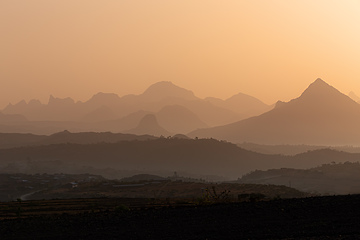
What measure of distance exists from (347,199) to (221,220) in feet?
42.0

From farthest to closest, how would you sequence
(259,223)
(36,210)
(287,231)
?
(36,210) → (259,223) → (287,231)

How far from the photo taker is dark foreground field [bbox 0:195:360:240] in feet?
110

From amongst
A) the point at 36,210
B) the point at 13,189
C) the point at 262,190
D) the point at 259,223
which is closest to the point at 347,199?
the point at 259,223

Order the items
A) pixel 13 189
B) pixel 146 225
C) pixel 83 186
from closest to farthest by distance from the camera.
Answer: pixel 146 225, pixel 83 186, pixel 13 189

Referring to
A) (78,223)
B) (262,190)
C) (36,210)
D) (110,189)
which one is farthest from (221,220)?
(110,189)

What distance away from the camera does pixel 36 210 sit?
6288cm

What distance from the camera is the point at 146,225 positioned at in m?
39.3

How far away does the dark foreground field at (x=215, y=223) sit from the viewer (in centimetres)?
3356

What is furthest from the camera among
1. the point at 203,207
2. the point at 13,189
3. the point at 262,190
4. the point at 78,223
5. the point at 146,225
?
the point at 13,189

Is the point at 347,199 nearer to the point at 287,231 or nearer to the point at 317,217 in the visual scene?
the point at 317,217

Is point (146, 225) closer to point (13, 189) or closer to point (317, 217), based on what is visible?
point (317, 217)

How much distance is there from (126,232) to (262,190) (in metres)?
82.4

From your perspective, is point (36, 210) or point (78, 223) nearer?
point (78, 223)

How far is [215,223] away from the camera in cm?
3809
